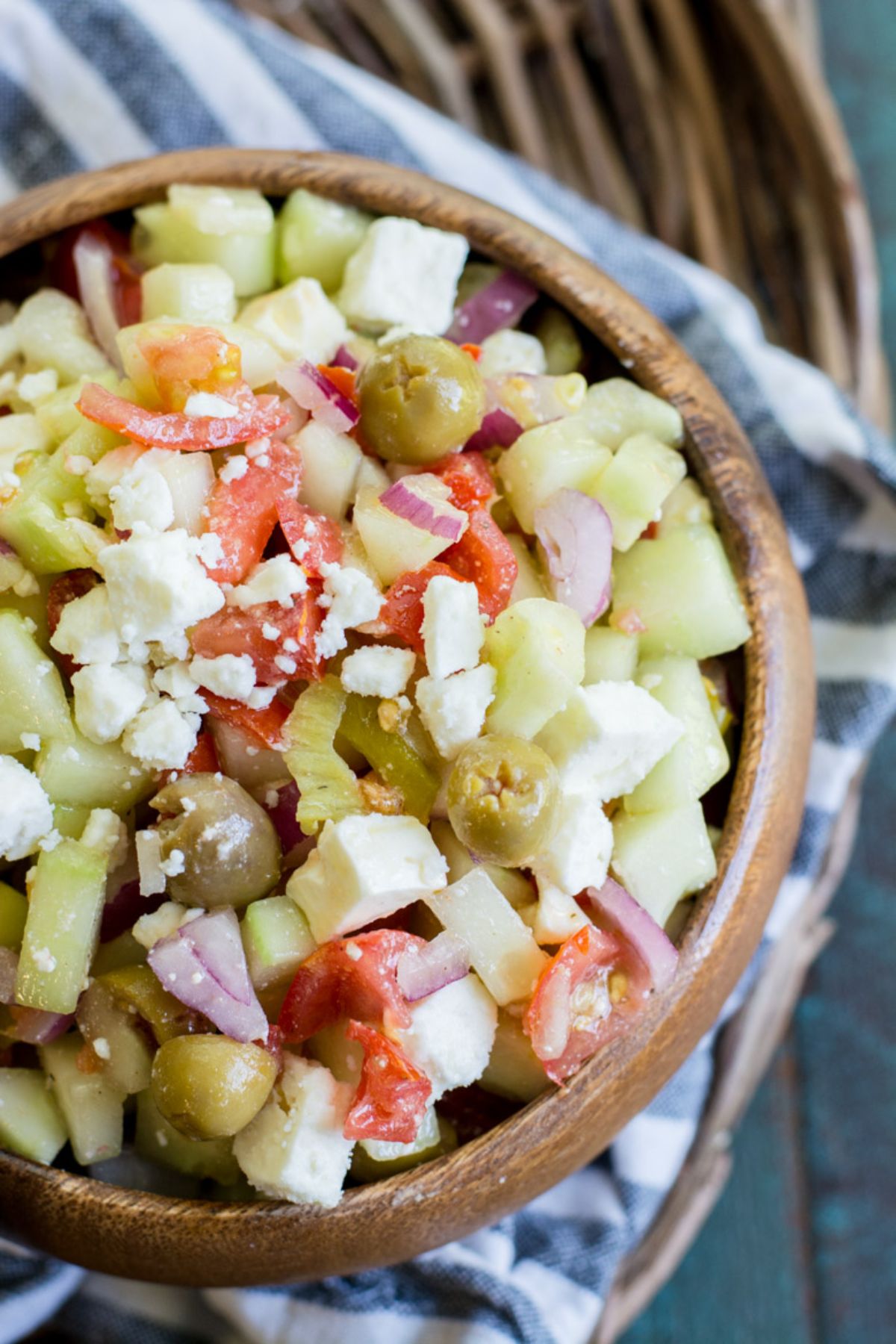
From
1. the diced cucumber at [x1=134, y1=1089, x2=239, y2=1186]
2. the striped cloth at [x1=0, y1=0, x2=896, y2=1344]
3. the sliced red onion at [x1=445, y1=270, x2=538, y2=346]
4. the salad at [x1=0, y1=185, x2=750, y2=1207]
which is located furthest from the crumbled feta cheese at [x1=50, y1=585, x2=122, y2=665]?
the striped cloth at [x1=0, y1=0, x2=896, y2=1344]

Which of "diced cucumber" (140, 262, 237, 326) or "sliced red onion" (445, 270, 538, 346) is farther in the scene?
"sliced red onion" (445, 270, 538, 346)

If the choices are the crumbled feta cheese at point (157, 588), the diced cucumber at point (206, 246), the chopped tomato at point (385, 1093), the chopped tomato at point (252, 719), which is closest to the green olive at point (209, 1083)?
the chopped tomato at point (385, 1093)

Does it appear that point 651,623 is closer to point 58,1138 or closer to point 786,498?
point 786,498

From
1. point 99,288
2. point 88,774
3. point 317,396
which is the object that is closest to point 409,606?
point 317,396

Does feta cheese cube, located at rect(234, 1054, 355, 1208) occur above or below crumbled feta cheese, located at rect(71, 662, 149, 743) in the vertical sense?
below

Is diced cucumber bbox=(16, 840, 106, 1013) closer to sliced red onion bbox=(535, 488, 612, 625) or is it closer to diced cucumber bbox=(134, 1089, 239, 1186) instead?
diced cucumber bbox=(134, 1089, 239, 1186)

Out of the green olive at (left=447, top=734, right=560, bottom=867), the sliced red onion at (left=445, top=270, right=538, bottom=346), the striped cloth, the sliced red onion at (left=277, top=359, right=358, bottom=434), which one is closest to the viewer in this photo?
the green olive at (left=447, top=734, right=560, bottom=867)

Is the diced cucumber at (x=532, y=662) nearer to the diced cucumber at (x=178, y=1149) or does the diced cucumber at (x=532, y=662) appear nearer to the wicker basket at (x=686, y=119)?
the diced cucumber at (x=178, y=1149)
